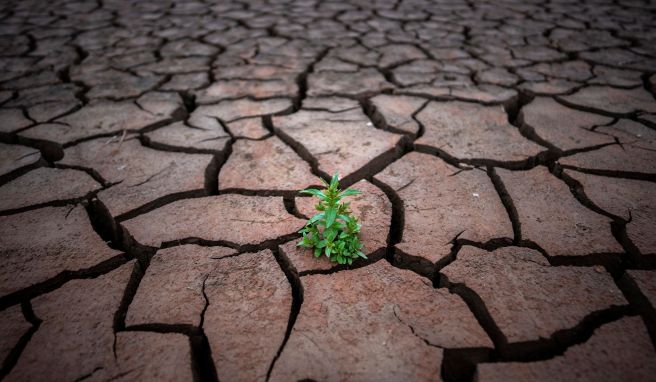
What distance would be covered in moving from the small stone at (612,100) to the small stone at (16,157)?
3.03 m

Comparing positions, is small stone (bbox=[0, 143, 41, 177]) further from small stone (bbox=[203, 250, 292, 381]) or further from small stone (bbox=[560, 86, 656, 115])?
small stone (bbox=[560, 86, 656, 115])

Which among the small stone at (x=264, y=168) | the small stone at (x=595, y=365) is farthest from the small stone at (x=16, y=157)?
the small stone at (x=595, y=365)

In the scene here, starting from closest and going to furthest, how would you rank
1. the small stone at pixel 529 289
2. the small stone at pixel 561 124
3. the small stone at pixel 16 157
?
the small stone at pixel 529 289
the small stone at pixel 16 157
the small stone at pixel 561 124

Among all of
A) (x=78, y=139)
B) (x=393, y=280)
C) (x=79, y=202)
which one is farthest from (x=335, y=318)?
(x=78, y=139)

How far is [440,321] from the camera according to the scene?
3.46 feet

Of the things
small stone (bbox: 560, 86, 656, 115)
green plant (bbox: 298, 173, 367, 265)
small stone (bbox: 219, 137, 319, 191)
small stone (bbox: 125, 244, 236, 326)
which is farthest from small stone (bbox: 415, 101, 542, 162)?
small stone (bbox: 125, 244, 236, 326)

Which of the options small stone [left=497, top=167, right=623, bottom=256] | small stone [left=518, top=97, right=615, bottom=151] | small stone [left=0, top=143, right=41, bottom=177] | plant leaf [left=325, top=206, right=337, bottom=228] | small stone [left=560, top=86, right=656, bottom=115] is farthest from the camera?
small stone [left=560, top=86, right=656, bottom=115]

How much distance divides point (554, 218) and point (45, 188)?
84.4 inches

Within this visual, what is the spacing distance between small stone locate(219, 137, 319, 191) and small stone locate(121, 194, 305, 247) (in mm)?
100

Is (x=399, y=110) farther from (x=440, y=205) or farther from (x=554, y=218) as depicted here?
(x=554, y=218)

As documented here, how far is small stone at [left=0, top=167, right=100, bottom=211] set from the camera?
1.54m

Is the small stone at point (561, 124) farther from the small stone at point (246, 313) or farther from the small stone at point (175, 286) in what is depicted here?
the small stone at point (175, 286)

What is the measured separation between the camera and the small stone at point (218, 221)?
4.46 feet

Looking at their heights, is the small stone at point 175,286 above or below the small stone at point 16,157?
below
